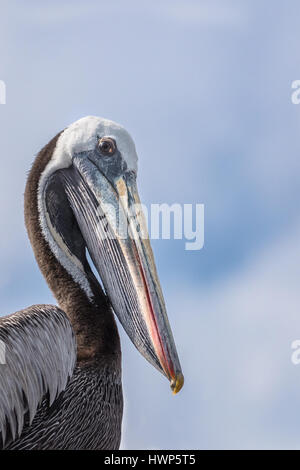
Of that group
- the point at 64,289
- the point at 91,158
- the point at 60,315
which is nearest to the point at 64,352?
the point at 60,315

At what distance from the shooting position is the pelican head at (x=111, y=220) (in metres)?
5.82

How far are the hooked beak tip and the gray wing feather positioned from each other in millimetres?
649

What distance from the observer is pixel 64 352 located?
552 centimetres

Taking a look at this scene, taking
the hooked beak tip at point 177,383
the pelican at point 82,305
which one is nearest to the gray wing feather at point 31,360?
the pelican at point 82,305

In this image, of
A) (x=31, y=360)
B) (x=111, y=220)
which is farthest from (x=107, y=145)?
(x=31, y=360)

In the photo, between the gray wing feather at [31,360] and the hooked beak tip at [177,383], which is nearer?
the gray wing feather at [31,360]

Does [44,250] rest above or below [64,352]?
above

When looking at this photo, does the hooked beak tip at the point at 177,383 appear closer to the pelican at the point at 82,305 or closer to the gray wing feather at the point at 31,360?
the pelican at the point at 82,305

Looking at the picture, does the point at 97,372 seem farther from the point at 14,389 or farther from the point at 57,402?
the point at 14,389

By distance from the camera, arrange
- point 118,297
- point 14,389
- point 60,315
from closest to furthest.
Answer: point 14,389 < point 60,315 < point 118,297

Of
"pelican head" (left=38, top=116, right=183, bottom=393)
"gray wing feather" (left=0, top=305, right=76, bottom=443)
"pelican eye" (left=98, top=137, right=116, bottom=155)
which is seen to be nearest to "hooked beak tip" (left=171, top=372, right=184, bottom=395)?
"pelican head" (left=38, top=116, right=183, bottom=393)

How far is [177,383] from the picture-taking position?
5.56 metres

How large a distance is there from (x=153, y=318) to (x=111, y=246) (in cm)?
59

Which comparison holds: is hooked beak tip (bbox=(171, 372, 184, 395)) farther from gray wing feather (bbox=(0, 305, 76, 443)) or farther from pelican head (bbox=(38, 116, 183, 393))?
gray wing feather (bbox=(0, 305, 76, 443))
